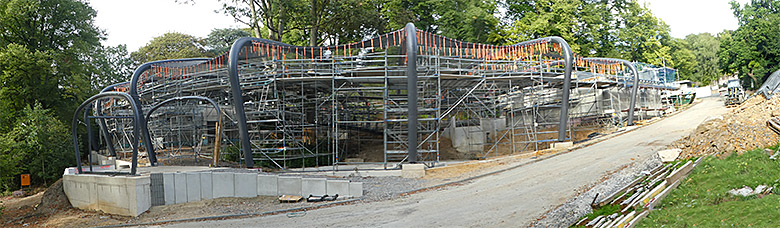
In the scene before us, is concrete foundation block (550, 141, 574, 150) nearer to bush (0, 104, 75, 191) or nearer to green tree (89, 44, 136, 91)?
bush (0, 104, 75, 191)

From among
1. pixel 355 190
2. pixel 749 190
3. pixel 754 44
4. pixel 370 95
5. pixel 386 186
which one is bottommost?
pixel 386 186

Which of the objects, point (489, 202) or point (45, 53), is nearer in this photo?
point (489, 202)

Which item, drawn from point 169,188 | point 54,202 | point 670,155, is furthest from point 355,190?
point 54,202

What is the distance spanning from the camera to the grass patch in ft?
24.3

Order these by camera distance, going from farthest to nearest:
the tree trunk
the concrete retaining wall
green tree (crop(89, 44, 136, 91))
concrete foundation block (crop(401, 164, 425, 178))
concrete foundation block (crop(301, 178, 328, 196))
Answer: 1. green tree (crop(89, 44, 136, 91))
2. the tree trunk
3. concrete foundation block (crop(401, 164, 425, 178))
4. concrete foundation block (crop(301, 178, 328, 196))
5. the concrete retaining wall

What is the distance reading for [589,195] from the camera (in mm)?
11734

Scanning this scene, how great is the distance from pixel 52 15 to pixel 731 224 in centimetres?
4012

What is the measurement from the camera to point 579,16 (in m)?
35.6

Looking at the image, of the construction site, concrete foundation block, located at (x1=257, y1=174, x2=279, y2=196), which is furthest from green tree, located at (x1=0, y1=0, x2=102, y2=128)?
concrete foundation block, located at (x1=257, y1=174, x2=279, y2=196)

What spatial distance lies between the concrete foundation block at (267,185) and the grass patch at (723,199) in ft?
36.0

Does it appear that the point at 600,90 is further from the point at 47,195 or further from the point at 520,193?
the point at 47,195

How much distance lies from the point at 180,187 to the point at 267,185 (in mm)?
2729

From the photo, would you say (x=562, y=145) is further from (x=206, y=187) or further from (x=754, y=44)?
(x=754, y=44)

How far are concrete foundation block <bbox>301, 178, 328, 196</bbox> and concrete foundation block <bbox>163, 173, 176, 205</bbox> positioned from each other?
410 centimetres
